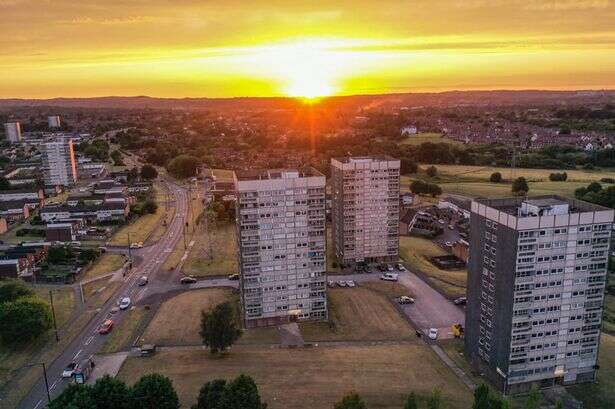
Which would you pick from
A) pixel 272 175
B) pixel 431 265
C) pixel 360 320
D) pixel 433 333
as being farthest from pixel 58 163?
pixel 433 333

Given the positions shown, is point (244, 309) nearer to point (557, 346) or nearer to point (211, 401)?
point (211, 401)

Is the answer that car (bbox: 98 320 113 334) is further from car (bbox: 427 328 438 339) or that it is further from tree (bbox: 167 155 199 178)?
tree (bbox: 167 155 199 178)

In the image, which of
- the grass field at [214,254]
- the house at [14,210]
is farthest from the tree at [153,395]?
the house at [14,210]

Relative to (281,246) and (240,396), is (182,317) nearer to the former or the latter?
(281,246)

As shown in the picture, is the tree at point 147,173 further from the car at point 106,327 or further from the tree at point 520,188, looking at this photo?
the tree at point 520,188

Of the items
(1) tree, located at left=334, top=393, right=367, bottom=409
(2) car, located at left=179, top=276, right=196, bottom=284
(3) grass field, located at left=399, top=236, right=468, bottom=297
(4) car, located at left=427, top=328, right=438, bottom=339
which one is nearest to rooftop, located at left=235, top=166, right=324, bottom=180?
(2) car, located at left=179, top=276, right=196, bottom=284

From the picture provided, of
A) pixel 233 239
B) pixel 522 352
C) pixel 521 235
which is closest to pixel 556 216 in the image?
pixel 521 235
